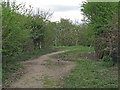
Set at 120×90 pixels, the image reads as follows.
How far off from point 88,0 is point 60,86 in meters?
9.08

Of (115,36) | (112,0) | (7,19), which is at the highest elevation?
(112,0)

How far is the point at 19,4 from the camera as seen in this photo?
29.3ft

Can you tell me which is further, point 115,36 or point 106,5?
point 106,5

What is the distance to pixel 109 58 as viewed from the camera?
10211 millimetres

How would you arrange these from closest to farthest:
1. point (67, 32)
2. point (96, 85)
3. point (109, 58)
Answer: point (96, 85) < point (109, 58) < point (67, 32)

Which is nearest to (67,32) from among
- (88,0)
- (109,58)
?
(88,0)

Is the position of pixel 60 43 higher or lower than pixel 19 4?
→ lower

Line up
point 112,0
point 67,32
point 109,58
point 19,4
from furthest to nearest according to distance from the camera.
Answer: point 67,32 < point 112,0 < point 109,58 < point 19,4

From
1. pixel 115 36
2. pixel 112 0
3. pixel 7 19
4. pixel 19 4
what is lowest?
pixel 115 36

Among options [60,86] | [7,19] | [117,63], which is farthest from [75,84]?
[117,63]

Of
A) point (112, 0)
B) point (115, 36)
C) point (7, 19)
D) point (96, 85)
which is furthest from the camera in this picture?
point (112, 0)

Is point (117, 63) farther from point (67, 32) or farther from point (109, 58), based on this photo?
point (67, 32)

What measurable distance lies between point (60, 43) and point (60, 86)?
2378 centimetres

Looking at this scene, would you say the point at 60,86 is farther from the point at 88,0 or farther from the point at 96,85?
the point at 88,0
